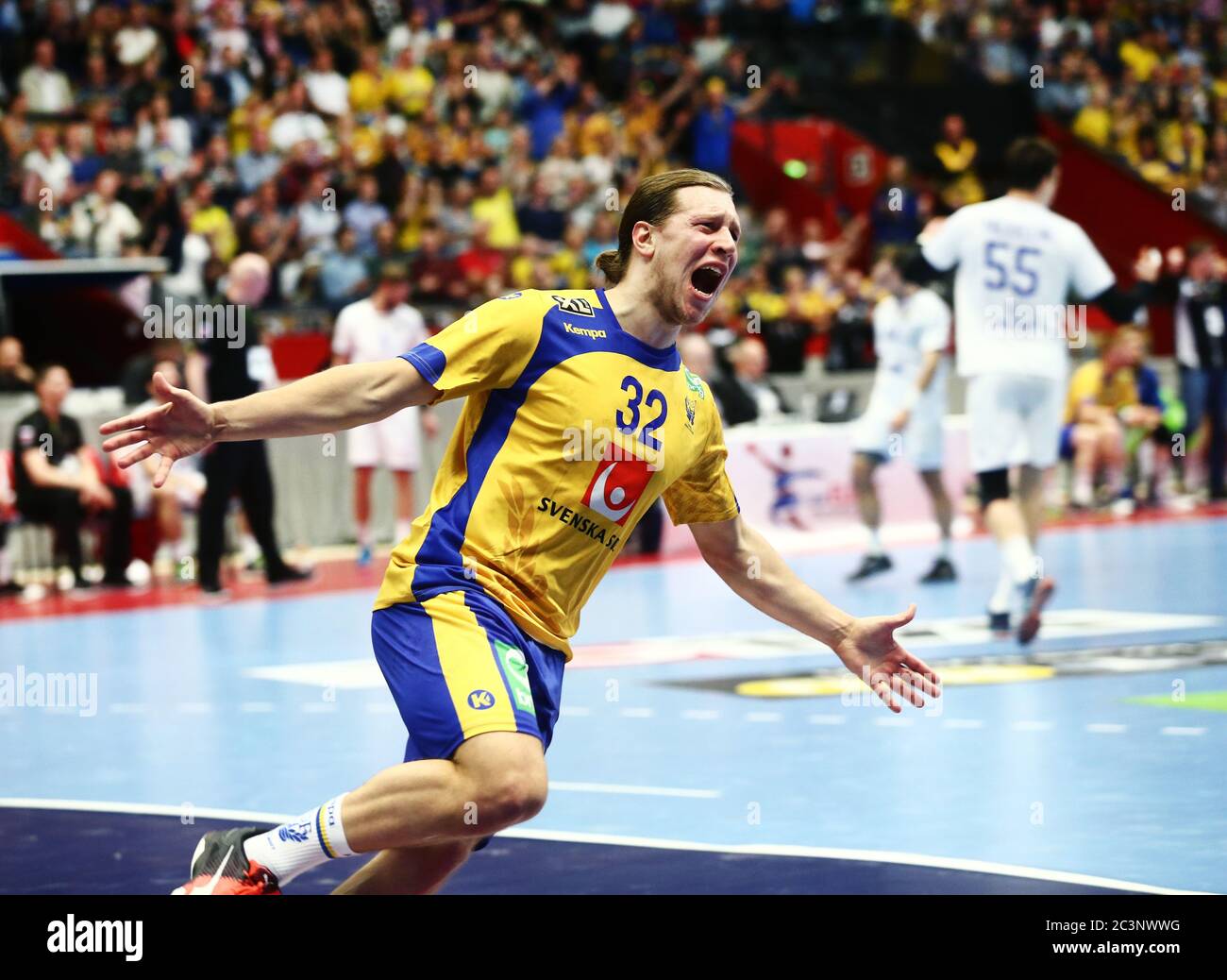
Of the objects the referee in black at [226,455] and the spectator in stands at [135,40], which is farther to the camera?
the spectator in stands at [135,40]

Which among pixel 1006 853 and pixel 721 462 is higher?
pixel 721 462

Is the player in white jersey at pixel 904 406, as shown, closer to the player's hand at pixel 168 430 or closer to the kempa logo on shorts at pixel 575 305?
the kempa logo on shorts at pixel 575 305

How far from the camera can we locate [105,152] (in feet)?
57.6

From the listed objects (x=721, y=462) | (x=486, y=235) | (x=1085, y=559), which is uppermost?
(x=486, y=235)

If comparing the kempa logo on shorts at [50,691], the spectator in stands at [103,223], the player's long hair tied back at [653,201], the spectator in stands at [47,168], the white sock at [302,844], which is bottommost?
the kempa logo on shorts at [50,691]

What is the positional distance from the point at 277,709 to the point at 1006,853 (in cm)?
420

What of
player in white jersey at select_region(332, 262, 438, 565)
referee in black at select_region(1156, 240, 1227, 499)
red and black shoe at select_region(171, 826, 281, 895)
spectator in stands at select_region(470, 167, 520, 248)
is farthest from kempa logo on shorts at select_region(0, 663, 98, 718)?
referee in black at select_region(1156, 240, 1227, 499)

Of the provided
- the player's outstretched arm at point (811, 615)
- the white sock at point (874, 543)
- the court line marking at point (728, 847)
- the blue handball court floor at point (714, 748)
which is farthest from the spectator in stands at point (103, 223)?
the player's outstretched arm at point (811, 615)

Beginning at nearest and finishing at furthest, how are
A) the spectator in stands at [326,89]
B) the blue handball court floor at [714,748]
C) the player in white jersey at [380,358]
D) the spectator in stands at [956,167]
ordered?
the blue handball court floor at [714,748] → the player in white jersey at [380,358] → the spectator in stands at [326,89] → the spectator in stands at [956,167]

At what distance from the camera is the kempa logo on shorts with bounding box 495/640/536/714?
4.47m

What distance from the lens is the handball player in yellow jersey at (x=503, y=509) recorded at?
4332 millimetres

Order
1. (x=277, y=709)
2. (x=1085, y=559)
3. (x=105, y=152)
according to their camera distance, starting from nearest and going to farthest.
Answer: (x=277, y=709) < (x=1085, y=559) < (x=105, y=152)
